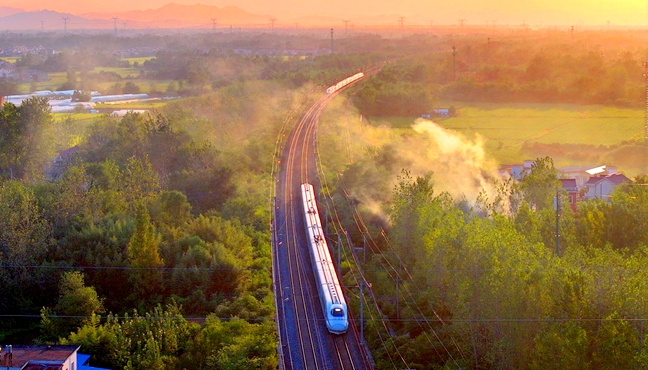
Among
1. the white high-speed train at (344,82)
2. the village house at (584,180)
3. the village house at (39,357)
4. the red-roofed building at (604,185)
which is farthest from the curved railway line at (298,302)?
the white high-speed train at (344,82)

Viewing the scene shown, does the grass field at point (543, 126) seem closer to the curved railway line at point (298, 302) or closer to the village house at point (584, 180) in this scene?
the village house at point (584, 180)

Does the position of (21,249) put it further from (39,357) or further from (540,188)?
(540,188)

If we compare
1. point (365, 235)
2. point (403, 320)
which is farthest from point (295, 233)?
point (403, 320)

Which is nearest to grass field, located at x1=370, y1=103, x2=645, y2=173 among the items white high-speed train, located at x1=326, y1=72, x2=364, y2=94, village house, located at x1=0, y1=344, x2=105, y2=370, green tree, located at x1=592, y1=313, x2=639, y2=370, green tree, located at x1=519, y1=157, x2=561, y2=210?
white high-speed train, located at x1=326, y1=72, x2=364, y2=94

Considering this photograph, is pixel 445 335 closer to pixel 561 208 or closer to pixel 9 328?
pixel 561 208

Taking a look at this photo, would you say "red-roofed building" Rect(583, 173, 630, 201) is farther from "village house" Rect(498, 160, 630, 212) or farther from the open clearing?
the open clearing

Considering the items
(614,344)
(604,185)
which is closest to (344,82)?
(604,185)
